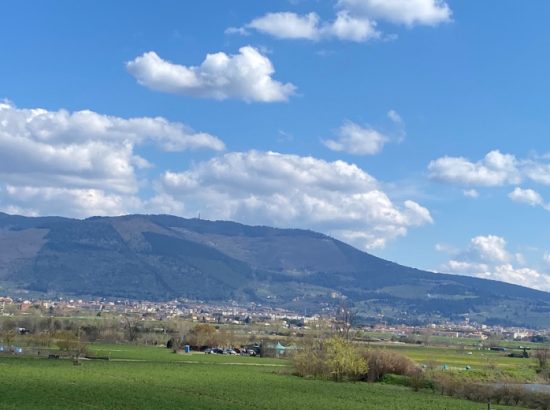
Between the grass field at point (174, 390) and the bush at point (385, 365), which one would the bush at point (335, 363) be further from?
the grass field at point (174, 390)

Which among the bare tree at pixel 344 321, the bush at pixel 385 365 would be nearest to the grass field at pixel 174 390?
the bush at pixel 385 365

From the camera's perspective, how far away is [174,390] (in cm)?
6059

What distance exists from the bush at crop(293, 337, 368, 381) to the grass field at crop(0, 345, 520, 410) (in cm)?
441

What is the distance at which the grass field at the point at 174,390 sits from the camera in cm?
5019

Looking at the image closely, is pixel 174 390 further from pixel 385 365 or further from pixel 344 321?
pixel 344 321

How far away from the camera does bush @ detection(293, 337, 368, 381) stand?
89.8 m

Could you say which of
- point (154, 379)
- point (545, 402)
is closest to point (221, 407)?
point (154, 379)

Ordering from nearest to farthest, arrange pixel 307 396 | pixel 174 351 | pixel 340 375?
pixel 307 396 < pixel 340 375 < pixel 174 351

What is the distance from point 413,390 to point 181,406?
36.4 meters

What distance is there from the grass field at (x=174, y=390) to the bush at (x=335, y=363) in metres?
4.41

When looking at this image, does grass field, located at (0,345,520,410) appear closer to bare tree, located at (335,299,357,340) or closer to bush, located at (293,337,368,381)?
bush, located at (293,337,368,381)

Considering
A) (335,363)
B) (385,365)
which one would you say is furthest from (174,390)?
(385,365)

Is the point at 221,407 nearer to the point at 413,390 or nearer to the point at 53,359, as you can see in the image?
the point at 413,390

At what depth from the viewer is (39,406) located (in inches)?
1761
